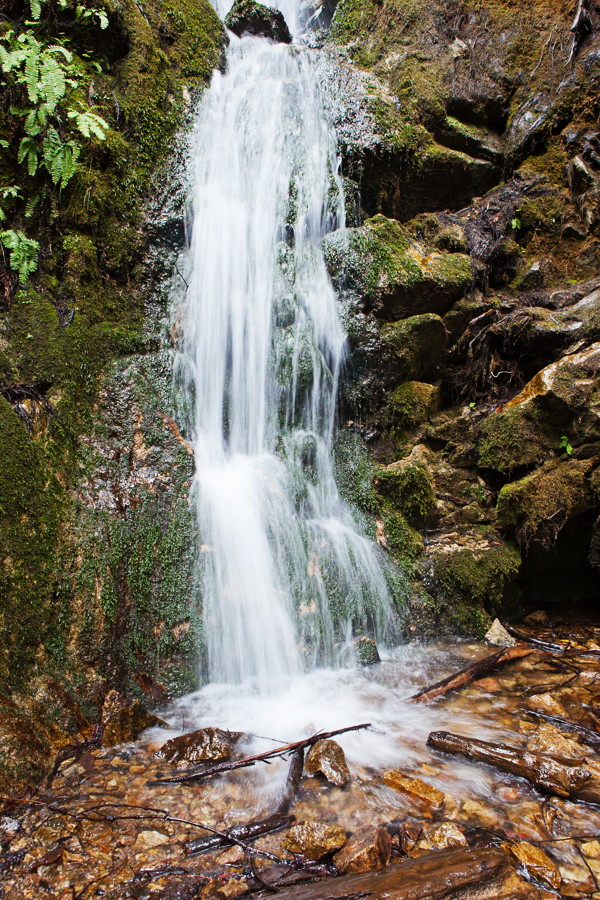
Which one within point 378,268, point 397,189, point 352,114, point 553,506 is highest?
point 352,114

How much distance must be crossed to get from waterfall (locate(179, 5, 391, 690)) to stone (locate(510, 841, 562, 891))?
2.10 m

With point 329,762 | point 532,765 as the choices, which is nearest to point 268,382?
point 329,762

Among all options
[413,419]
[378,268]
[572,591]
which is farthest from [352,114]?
[572,591]

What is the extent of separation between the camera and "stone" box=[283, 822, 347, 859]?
204 centimetres

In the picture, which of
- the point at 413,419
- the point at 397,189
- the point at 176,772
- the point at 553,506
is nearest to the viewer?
the point at 176,772

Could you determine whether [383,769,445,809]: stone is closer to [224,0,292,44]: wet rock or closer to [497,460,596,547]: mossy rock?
[497,460,596,547]: mossy rock

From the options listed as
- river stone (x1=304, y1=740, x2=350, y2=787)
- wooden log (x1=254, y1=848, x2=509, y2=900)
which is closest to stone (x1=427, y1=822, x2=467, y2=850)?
wooden log (x1=254, y1=848, x2=509, y2=900)

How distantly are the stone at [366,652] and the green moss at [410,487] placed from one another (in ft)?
4.91

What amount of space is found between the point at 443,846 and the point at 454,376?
487 cm

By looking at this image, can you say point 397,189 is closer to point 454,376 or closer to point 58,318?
point 454,376

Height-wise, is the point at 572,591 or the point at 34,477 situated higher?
the point at 34,477

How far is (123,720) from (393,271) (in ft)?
17.6

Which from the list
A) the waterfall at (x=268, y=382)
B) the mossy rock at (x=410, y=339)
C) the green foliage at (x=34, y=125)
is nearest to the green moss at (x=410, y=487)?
the waterfall at (x=268, y=382)

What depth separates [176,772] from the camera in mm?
2635
